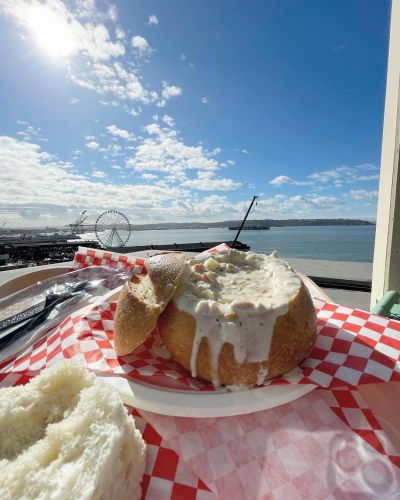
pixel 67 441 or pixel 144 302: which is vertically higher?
pixel 144 302

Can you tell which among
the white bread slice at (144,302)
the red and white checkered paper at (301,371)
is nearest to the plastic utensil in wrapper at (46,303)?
the red and white checkered paper at (301,371)

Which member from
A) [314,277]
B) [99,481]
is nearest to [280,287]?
[99,481]

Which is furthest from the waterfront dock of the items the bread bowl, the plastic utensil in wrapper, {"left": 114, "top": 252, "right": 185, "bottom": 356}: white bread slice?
the bread bowl

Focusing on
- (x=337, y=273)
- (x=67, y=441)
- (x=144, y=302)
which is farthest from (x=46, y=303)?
(x=337, y=273)

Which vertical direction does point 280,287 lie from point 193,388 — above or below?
above

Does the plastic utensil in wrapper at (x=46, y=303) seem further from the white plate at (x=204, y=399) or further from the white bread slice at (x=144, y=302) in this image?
the white plate at (x=204, y=399)

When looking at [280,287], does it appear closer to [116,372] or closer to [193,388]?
[193,388]

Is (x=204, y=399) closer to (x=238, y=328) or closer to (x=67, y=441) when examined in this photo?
(x=238, y=328)
